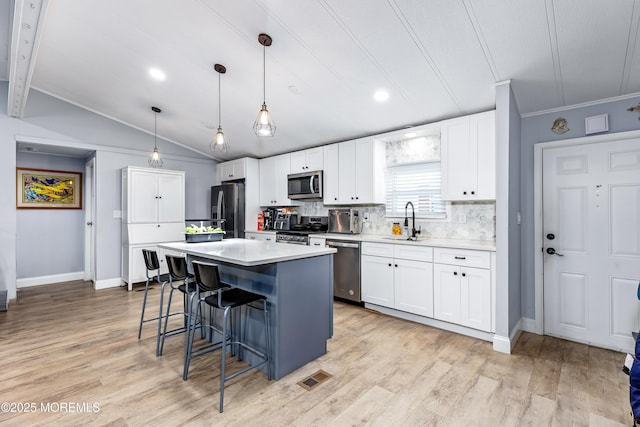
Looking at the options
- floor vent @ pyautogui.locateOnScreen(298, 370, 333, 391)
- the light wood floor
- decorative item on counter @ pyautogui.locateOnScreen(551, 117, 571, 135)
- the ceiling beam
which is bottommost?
the light wood floor

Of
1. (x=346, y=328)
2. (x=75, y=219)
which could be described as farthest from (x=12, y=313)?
(x=346, y=328)

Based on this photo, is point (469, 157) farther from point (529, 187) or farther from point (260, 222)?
point (260, 222)

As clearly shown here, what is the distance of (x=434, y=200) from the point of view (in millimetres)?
3941

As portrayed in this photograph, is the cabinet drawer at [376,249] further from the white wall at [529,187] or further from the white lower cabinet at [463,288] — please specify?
the white wall at [529,187]

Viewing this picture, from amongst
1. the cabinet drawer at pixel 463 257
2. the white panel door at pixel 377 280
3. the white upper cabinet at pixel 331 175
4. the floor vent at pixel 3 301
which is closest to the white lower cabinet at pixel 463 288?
the cabinet drawer at pixel 463 257

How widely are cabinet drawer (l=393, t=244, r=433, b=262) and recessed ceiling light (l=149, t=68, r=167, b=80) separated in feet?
11.5

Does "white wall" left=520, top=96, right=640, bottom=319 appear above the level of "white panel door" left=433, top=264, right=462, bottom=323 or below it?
above

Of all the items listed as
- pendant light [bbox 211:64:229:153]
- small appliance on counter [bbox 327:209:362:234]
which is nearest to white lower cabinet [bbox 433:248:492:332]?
small appliance on counter [bbox 327:209:362:234]

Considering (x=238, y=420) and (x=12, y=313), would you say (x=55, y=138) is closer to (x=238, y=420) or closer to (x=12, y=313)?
(x=12, y=313)

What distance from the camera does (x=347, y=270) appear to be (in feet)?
13.4

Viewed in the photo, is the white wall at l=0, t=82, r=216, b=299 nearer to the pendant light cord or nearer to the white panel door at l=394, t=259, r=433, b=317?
the pendant light cord

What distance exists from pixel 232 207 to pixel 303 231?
185 centimetres

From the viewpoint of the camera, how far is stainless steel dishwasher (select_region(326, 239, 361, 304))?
157 inches

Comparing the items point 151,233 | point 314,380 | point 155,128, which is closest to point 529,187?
point 314,380
